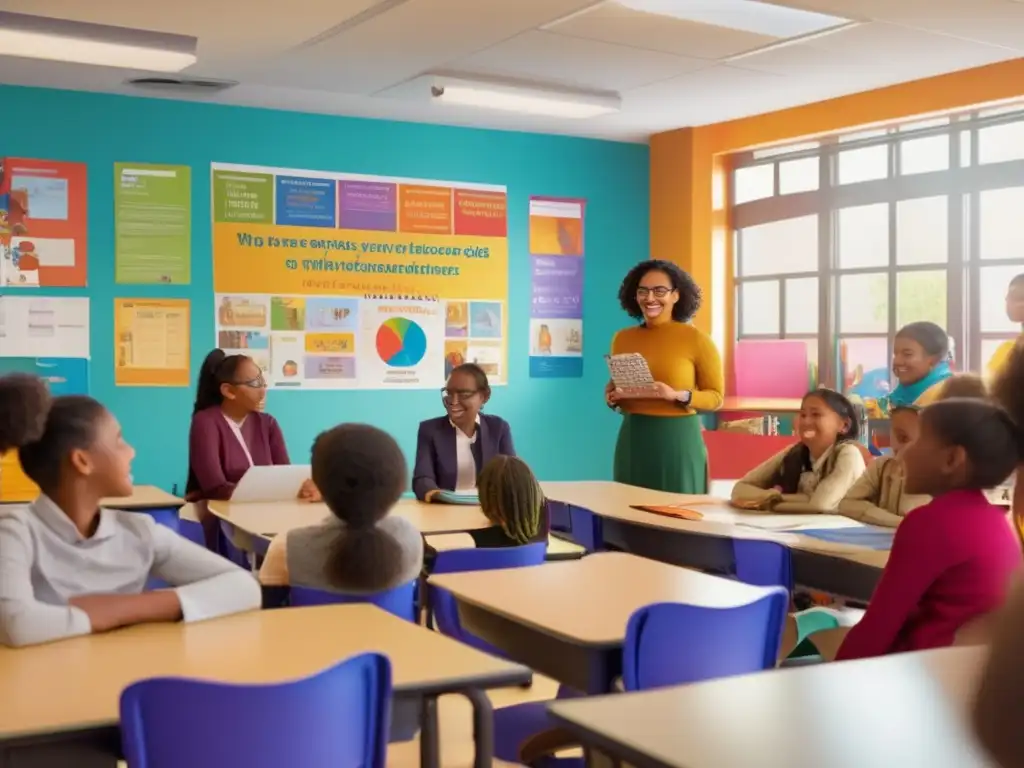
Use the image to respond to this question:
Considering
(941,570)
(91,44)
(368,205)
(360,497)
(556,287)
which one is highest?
(91,44)

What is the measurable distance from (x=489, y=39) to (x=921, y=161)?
2.86 metres

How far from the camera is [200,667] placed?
1907mm

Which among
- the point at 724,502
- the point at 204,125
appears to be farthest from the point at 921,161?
the point at 204,125

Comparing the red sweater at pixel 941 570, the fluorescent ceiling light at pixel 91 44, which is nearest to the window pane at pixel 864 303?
the fluorescent ceiling light at pixel 91 44

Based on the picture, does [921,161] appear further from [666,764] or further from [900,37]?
[666,764]

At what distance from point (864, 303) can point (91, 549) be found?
5.85 m

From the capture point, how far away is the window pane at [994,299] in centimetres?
645

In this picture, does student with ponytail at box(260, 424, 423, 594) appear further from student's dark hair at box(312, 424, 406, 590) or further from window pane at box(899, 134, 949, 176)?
window pane at box(899, 134, 949, 176)

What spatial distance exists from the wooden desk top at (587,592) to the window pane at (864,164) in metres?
4.78

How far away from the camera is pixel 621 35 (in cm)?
546

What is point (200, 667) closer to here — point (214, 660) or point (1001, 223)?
point (214, 660)

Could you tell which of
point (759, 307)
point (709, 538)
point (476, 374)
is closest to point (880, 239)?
point (759, 307)

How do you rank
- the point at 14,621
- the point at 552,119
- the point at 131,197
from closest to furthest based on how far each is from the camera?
the point at 14,621 < the point at 131,197 < the point at 552,119

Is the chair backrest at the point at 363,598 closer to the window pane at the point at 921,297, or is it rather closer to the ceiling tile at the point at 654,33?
the ceiling tile at the point at 654,33
